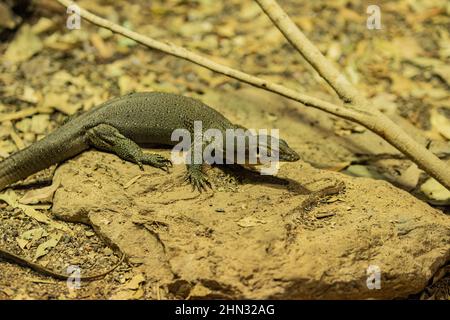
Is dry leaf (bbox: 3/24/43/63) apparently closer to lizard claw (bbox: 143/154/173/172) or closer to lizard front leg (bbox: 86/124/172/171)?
lizard front leg (bbox: 86/124/172/171)

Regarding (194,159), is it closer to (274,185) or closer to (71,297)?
(274,185)

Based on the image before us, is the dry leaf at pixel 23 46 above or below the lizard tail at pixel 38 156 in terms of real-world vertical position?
above

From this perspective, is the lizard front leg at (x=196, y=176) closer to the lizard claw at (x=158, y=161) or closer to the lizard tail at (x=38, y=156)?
the lizard claw at (x=158, y=161)

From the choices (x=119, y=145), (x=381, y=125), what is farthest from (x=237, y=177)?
(x=381, y=125)

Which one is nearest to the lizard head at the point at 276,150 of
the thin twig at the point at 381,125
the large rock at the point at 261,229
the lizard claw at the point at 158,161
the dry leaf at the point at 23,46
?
the large rock at the point at 261,229

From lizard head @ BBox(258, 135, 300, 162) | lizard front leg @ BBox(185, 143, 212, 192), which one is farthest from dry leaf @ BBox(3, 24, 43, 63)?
lizard head @ BBox(258, 135, 300, 162)

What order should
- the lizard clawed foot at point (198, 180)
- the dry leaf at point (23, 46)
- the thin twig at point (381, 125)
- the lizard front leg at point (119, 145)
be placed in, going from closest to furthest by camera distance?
the thin twig at point (381, 125), the lizard clawed foot at point (198, 180), the lizard front leg at point (119, 145), the dry leaf at point (23, 46)
